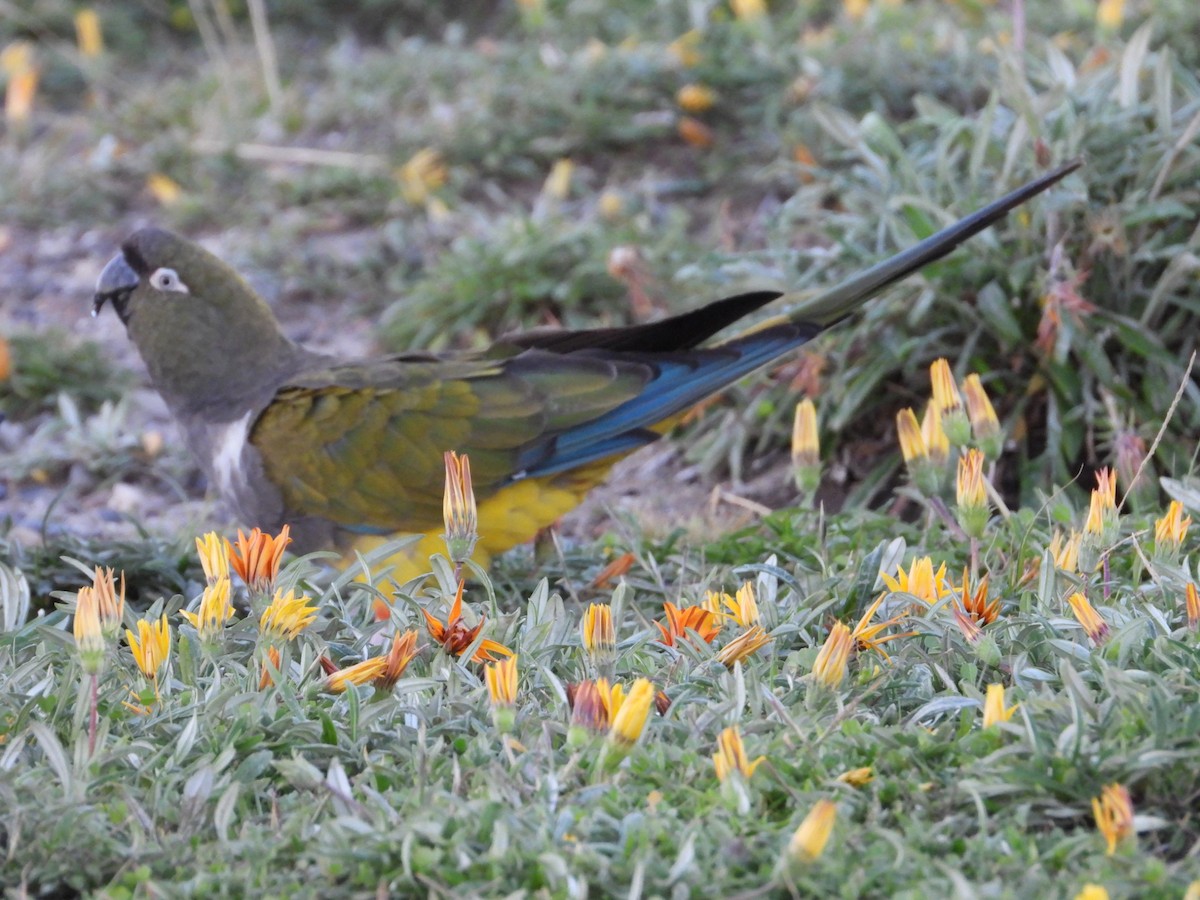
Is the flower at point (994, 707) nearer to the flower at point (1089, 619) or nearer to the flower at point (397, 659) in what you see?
the flower at point (1089, 619)

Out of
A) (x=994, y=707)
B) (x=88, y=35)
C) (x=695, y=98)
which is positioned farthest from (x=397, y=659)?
(x=88, y=35)

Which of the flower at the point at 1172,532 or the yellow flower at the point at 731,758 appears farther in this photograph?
the flower at the point at 1172,532

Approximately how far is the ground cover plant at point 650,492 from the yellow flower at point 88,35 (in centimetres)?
3

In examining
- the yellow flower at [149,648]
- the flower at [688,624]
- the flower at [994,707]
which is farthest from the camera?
the flower at [688,624]

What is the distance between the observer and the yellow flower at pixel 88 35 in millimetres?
6777

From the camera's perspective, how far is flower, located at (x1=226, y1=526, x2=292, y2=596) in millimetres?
2376

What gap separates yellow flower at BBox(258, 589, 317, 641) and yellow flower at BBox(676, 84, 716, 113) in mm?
3768

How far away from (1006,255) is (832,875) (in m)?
2.39

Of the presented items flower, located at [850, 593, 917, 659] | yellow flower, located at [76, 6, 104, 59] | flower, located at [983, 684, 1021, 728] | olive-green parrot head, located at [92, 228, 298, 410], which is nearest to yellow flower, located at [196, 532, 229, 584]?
flower, located at [850, 593, 917, 659]

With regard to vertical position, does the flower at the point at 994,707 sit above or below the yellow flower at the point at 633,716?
below

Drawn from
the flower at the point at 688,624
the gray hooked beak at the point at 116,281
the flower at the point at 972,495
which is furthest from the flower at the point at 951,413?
the gray hooked beak at the point at 116,281

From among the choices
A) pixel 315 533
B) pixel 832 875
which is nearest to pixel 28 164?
pixel 315 533

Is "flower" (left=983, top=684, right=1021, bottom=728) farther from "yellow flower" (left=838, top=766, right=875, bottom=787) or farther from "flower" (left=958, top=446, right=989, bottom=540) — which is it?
"flower" (left=958, top=446, right=989, bottom=540)

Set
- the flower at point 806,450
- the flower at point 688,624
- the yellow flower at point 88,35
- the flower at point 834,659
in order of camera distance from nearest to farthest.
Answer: the flower at point 834,659 < the flower at point 688,624 < the flower at point 806,450 < the yellow flower at point 88,35
